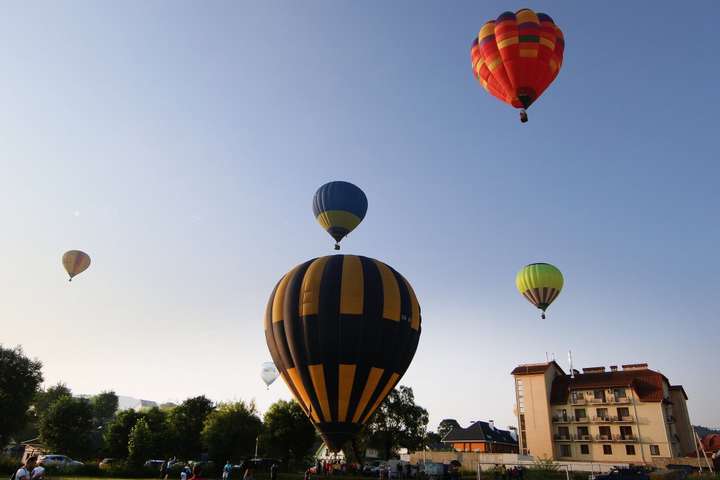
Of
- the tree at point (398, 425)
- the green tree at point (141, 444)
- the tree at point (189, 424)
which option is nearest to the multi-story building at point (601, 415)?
the tree at point (398, 425)

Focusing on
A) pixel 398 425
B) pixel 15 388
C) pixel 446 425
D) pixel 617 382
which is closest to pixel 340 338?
pixel 15 388

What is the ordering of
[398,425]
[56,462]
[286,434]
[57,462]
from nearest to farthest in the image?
[56,462] < [57,462] < [286,434] < [398,425]

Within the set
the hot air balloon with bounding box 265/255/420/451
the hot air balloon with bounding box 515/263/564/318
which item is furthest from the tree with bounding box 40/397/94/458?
the hot air balloon with bounding box 515/263/564/318

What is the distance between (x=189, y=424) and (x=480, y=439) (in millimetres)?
44958

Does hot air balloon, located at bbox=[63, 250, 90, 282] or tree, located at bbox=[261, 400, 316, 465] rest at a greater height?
hot air balloon, located at bbox=[63, 250, 90, 282]

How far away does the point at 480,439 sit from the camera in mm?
73875

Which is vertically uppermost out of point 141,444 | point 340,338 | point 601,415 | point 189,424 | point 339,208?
point 339,208

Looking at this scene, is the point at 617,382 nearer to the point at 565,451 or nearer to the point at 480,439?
the point at 565,451

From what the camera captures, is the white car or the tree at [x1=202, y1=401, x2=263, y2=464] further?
the tree at [x1=202, y1=401, x2=263, y2=464]

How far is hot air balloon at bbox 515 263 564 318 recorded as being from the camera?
4009cm

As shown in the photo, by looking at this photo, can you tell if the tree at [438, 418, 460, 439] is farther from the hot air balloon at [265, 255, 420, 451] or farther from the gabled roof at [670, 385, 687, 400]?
the hot air balloon at [265, 255, 420, 451]

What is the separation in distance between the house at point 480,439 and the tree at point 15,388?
186 feet

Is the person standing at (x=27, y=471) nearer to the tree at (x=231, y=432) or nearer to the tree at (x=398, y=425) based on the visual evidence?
the tree at (x=231, y=432)

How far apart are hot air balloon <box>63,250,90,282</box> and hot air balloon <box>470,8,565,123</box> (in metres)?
35.1
